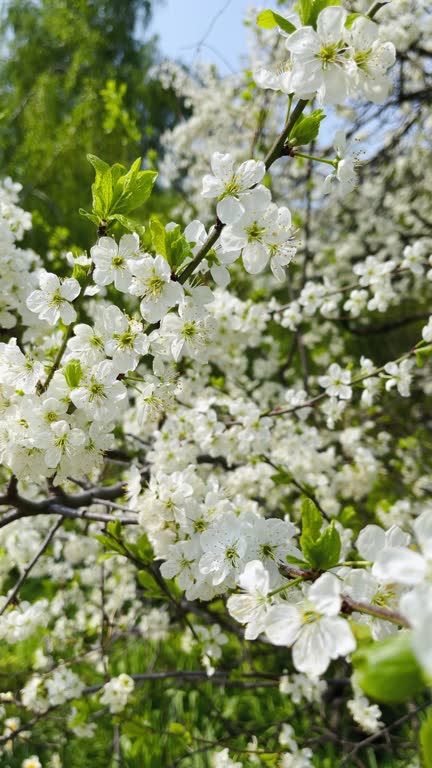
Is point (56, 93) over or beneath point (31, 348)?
over

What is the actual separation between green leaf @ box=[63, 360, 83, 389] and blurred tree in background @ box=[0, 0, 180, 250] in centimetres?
358

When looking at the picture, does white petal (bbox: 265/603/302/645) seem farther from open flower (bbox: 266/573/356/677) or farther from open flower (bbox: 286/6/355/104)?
open flower (bbox: 286/6/355/104)

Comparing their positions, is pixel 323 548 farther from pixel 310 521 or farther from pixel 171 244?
pixel 171 244

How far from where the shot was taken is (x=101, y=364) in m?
1.01

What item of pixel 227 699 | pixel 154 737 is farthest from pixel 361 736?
pixel 154 737

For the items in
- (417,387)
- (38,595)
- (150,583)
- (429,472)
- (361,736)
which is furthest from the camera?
(38,595)

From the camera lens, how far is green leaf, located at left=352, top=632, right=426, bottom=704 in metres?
0.40

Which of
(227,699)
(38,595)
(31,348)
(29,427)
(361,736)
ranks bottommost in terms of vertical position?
(361,736)

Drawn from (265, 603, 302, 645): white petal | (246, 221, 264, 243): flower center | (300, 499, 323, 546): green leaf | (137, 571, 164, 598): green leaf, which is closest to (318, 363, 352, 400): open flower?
(137, 571, 164, 598): green leaf

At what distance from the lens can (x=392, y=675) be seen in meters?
0.41

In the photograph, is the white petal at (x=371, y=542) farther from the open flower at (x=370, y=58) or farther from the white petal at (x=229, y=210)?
the open flower at (x=370, y=58)

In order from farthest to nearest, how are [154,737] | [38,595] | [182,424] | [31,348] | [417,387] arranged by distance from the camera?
[38,595]
[417,387]
[154,737]
[182,424]
[31,348]

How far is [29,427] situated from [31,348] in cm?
57

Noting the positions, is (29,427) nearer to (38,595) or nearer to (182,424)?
(182,424)
